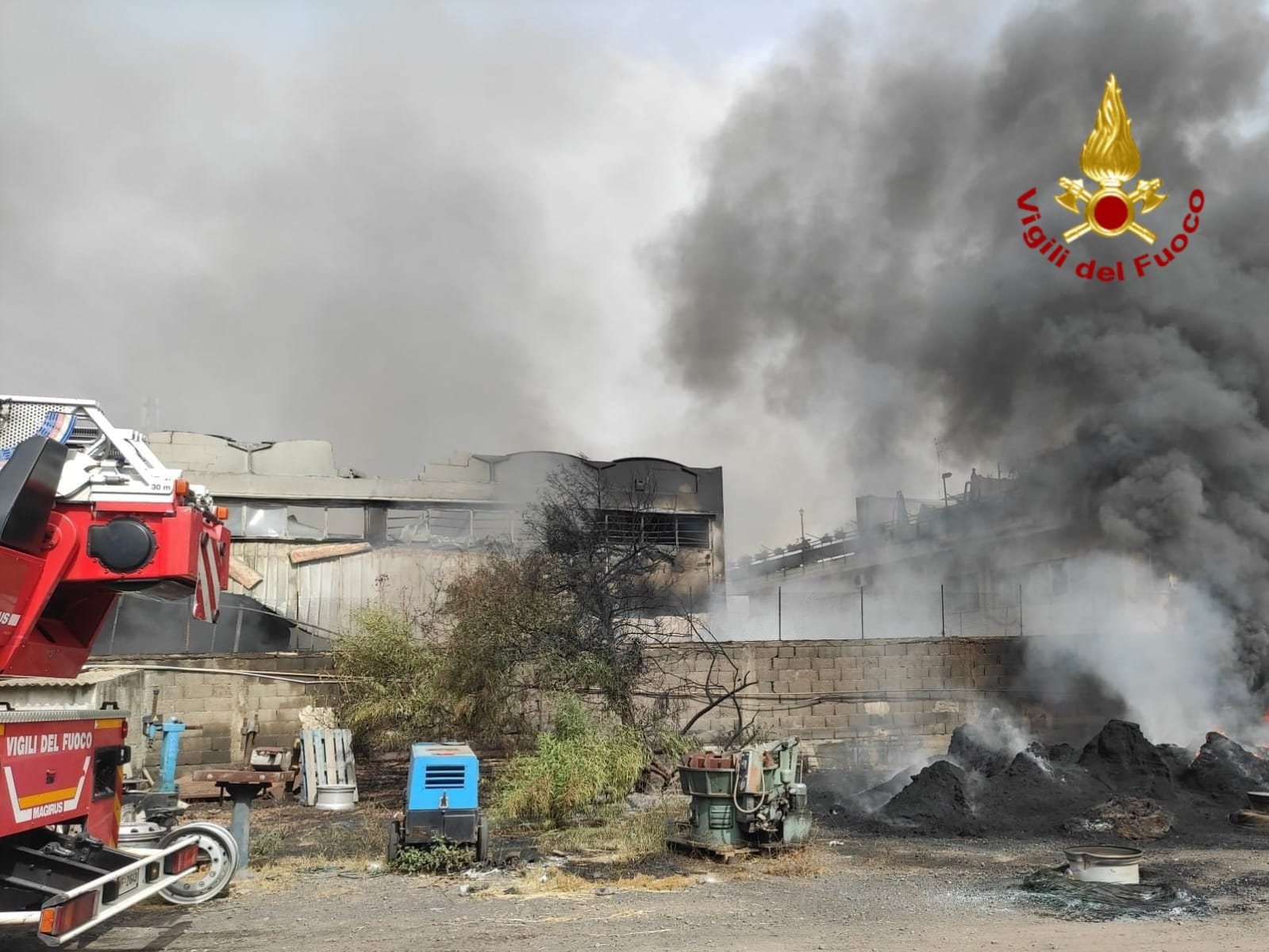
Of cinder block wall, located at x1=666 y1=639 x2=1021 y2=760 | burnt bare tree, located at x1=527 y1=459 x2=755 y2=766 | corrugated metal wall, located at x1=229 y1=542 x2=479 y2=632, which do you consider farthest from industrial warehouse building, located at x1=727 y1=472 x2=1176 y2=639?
corrugated metal wall, located at x1=229 y1=542 x2=479 y2=632

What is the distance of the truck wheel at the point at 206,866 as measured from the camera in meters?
7.08

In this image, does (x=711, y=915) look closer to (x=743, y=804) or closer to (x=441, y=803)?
(x=743, y=804)

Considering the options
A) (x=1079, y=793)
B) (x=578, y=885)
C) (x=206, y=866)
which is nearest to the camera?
(x=206, y=866)

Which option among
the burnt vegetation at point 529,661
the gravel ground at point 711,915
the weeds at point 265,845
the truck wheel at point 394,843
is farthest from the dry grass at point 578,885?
the burnt vegetation at point 529,661

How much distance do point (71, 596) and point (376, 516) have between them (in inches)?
1048

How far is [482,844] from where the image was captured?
9.38 metres

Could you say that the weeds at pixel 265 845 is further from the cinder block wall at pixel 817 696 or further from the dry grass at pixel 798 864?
the dry grass at pixel 798 864

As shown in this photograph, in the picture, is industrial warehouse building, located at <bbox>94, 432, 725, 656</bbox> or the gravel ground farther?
industrial warehouse building, located at <bbox>94, 432, 725, 656</bbox>

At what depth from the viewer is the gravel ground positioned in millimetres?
6758

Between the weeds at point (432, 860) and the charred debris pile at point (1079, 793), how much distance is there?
554cm

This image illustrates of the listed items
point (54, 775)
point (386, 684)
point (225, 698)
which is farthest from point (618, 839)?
point (225, 698)

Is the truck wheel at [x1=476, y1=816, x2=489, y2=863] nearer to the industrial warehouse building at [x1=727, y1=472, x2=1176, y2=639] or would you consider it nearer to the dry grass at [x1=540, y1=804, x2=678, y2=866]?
the dry grass at [x1=540, y1=804, x2=678, y2=866]

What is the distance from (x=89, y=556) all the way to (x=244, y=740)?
11.4 m

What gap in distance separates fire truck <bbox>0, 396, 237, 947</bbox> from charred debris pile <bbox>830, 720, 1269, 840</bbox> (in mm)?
9355
